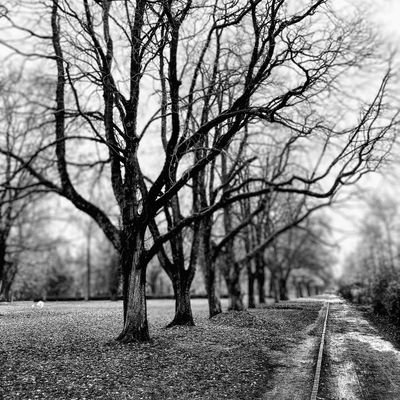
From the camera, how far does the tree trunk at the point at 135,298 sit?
10.6 metres

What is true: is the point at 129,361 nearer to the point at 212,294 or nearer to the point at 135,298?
the point at 135,298

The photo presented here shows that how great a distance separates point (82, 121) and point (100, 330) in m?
6.85

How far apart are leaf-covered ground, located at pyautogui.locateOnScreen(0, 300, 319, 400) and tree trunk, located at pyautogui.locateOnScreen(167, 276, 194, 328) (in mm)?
1287

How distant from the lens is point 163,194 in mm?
11094

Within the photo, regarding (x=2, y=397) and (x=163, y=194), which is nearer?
(x=2, y=397)

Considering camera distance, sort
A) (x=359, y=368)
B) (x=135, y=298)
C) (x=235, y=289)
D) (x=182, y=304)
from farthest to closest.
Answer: (x=235, y=289)
(x=182, y=304)
(x=135, y=298)
(x=359, y=368)

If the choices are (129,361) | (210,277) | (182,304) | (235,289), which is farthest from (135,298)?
(235,289)

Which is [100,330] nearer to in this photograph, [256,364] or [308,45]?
[256,364]

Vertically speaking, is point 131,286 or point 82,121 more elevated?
point 82,121

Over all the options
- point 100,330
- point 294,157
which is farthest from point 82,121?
point 294,157

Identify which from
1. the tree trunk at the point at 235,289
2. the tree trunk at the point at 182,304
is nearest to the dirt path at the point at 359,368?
the tree trunk at the point at 182,304

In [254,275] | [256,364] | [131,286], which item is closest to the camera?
[256,364]

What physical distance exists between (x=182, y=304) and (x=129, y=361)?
680 cm

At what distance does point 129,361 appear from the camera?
8625mm
